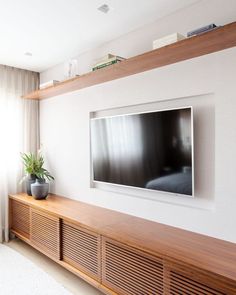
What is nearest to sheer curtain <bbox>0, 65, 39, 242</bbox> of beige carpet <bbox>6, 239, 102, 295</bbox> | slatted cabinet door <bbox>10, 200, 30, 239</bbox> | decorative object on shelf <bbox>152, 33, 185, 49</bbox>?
slatted cabinet door <bbox>10, 200, 30, 239</bbox>

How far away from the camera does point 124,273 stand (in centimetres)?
192

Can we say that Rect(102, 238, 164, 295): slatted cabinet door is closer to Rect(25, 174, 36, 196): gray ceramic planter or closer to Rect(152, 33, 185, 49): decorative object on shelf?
Rect(152, 33, 185, 49): decorative object on shelf

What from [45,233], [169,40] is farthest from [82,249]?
[169,40]

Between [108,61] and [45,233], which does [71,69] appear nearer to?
[108,61]

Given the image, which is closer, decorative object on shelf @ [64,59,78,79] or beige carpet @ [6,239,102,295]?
beige carpet @ [6,239,102,295]

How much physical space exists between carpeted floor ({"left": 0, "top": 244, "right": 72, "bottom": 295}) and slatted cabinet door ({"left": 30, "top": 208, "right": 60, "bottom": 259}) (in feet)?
0.65

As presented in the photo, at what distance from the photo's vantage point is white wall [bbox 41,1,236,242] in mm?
1820

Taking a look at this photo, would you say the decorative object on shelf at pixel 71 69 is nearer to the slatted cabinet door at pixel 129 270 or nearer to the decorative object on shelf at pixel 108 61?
the decorative object on shelf at pixel 108 61

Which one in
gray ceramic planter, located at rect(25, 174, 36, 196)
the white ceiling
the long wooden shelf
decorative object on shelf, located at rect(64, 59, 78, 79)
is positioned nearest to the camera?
the long wooden shelf

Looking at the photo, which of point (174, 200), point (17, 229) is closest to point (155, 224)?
point (174, 200)

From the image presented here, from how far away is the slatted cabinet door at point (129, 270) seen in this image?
5.63 ft

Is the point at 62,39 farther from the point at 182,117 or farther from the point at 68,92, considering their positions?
the point at 182,117

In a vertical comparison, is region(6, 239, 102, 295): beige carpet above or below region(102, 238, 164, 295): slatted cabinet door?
below

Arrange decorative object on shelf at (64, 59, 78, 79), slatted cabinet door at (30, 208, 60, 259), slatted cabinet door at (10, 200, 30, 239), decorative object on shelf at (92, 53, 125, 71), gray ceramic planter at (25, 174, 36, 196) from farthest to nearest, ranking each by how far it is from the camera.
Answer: gray ceramic planter at (25, 174, 36, 196)
slatted cabinet door at (10, 200, 30, 239)
decorative object on shelf at (64, 59, 78, 79)
slatted cabinet door at (30, 208, 60, 259)
decorative object on shelf at (92, 53, 125, 71)
